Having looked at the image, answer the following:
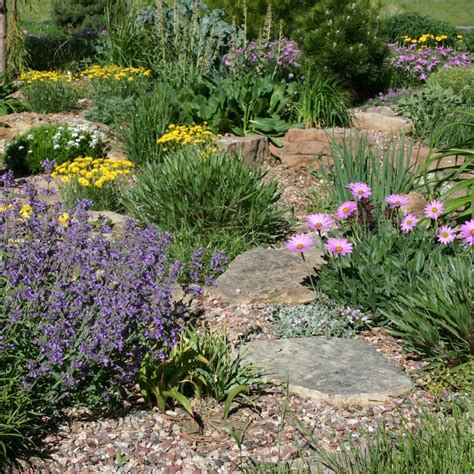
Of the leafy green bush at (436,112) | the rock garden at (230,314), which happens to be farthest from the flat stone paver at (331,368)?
the leafy green bush at (436,112)

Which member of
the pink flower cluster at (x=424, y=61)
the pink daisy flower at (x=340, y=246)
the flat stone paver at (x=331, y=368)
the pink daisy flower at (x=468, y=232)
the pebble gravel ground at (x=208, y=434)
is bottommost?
the pink flower cluster at (x=424, y=61)

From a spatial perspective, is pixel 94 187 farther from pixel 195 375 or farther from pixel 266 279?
pixel 195 375

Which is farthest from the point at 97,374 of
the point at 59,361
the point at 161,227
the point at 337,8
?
the point at 337,8

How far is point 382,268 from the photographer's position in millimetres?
4773

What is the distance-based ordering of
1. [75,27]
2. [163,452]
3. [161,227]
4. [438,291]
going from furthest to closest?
[75,27], [161,227], [438,291], [163,452]

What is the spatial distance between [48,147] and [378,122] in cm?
387

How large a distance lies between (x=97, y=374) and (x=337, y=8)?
350 inches

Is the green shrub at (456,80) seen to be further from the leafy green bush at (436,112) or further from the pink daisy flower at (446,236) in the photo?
the pink daisy flower at (446,236)

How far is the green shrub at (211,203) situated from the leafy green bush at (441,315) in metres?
1.80

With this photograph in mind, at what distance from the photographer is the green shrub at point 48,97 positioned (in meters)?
10.6

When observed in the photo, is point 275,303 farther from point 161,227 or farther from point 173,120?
point 173,120

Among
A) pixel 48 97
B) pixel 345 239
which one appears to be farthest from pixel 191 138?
pixel 48 97

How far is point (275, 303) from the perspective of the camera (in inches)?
202

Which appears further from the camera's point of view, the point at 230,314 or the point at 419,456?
the point at 230,314
